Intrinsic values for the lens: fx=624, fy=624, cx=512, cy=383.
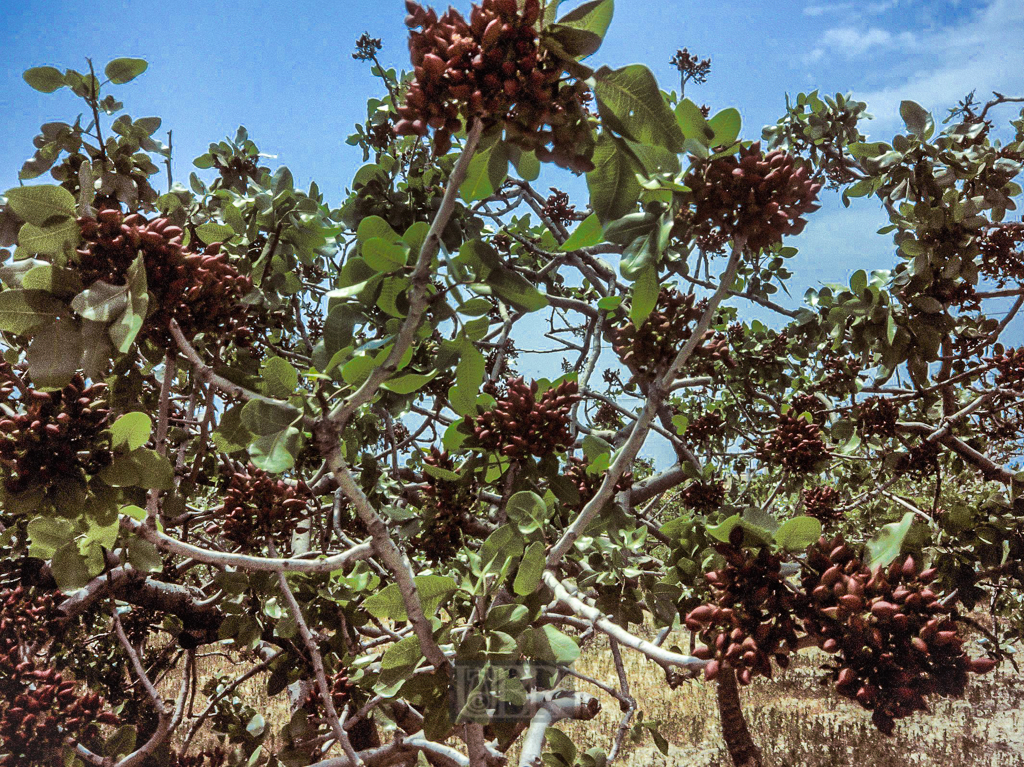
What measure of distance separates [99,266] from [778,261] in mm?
3897

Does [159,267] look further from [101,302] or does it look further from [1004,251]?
[1004,251]

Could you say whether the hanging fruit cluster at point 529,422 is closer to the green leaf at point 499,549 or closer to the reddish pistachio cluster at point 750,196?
the green leaf at point 499,549

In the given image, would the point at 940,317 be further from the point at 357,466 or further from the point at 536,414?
the point at 357,466

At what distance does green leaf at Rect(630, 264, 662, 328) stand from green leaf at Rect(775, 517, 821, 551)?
1.56 ft

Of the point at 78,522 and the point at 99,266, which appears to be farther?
the point at 78,522

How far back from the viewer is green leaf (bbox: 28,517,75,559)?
1.39 metres

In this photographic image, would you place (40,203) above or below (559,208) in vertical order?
below

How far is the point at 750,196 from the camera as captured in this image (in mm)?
1086

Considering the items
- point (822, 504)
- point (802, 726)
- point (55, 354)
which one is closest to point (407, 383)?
point (55, 354)

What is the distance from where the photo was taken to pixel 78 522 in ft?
4.65

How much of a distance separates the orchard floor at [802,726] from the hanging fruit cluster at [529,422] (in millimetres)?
5546

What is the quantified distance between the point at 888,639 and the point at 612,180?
0.94 meters

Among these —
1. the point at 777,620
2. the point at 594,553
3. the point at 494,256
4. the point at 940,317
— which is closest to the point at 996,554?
the point at 940,317

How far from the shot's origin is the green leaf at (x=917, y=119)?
2.74 meters
